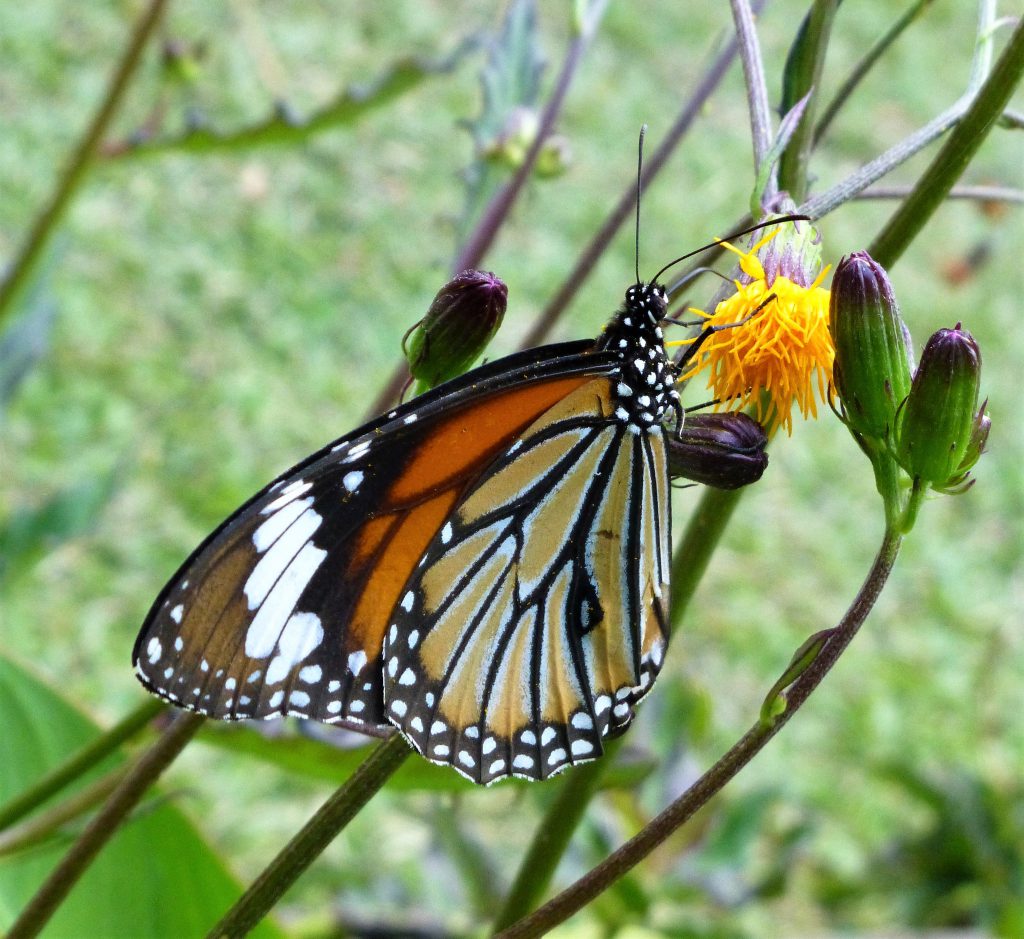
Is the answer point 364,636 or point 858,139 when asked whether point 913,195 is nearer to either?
point 364,636

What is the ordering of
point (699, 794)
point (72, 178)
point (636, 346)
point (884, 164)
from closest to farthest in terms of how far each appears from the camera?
point (699, 794) < point (884, 164) < point (636, 346) < point (72, 178)

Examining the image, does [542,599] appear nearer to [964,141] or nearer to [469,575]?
[469,575]

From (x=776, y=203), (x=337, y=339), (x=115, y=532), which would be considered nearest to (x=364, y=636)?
(x=776, y=203)

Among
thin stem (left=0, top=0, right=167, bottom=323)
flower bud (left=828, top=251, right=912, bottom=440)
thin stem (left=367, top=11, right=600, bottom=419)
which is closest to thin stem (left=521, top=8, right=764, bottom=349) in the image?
thin stem (left=367, top=11, right=600, bottom=419)

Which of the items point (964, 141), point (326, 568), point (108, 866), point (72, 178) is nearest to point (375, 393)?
point (72, 178)

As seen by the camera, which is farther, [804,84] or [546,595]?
[546,595]

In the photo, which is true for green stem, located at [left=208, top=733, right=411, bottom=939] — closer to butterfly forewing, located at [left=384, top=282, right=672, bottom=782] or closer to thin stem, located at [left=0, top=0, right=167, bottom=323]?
butterfly forewing, located at [left=384, top=282, right=672, bottom=782]
